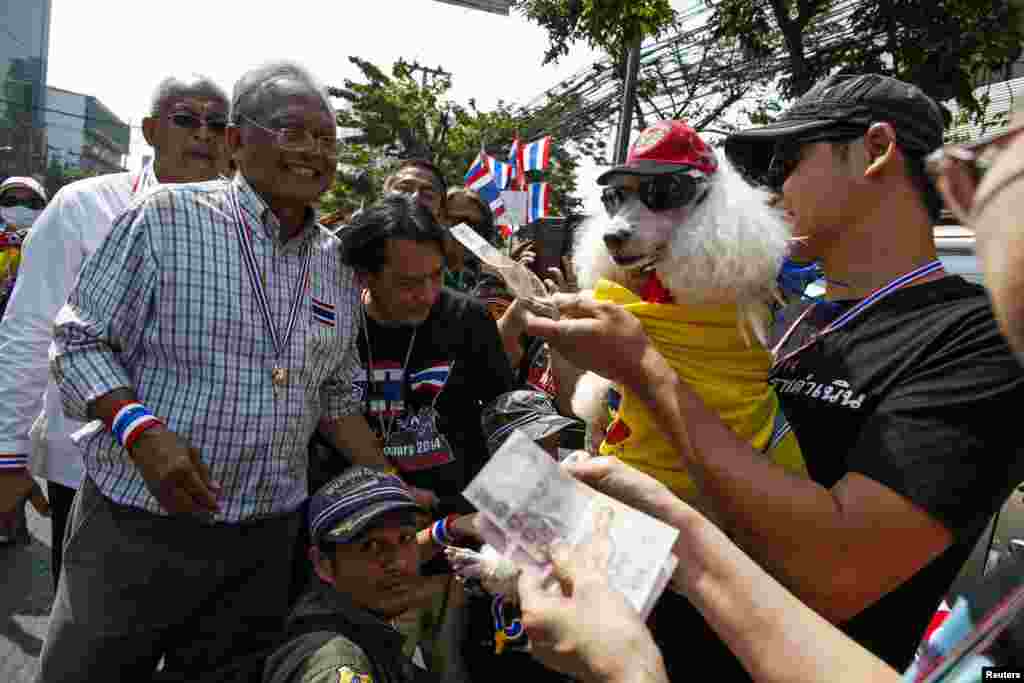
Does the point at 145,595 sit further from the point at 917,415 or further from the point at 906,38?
the point at 906,38

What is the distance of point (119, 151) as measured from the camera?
57969 mm

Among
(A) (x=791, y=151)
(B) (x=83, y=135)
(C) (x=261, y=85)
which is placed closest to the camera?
(A) (x=791, y=151)

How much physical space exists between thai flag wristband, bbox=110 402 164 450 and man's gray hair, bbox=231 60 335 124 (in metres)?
0.89

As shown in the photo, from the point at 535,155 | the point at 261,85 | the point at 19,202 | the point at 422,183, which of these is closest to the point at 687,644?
the point at 261,85

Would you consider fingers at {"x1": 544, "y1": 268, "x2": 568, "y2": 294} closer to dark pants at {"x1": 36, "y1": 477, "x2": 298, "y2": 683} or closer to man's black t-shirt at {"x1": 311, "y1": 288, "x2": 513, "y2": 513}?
man's black t-shirt at {"x1": 311, "y1": 288, "x2": 513, "y2": 513}

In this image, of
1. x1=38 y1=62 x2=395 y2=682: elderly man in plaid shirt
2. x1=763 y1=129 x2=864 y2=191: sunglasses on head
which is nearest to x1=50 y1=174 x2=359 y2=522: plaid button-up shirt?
x1=38 y1=62 x2=395 y2=682: elderly man in plaid shirt

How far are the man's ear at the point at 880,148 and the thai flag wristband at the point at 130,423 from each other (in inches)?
66.0

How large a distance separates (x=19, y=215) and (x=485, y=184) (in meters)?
6.00

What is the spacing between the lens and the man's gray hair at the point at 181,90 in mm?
2752

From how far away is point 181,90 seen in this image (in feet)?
9.05

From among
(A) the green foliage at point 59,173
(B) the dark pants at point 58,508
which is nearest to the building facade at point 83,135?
(A) the green foliage at point 59,173

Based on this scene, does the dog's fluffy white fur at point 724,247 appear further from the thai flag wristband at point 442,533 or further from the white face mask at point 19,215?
the white face mask at point 19,215

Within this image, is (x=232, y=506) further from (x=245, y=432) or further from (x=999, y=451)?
(x=999, y=451)

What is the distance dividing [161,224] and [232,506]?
765mm
